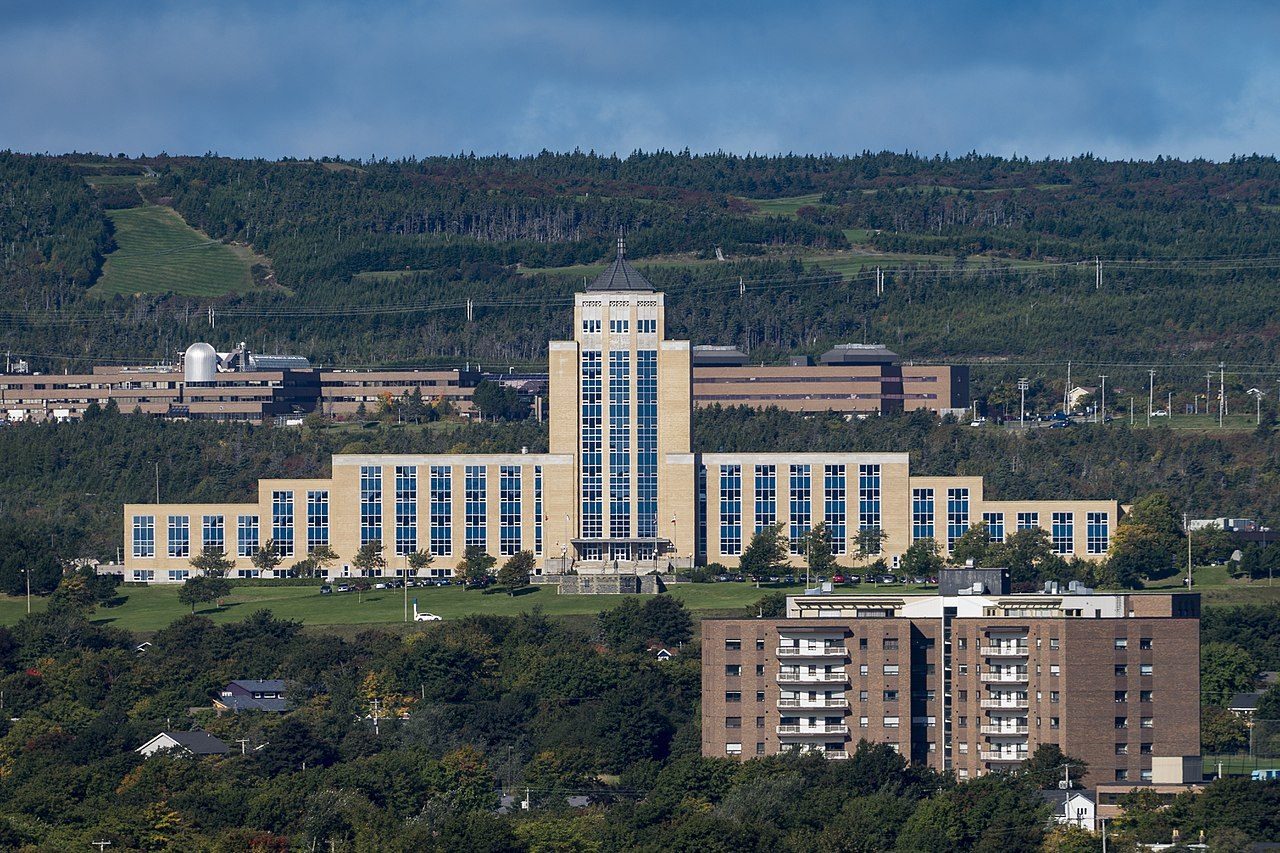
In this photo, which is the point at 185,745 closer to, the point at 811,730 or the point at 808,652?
the point at 811,730

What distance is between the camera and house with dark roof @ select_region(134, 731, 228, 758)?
14238 cm

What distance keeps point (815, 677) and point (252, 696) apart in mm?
33331

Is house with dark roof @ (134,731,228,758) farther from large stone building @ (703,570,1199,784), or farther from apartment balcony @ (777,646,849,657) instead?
apartment balcony @ (777,646,849,657)

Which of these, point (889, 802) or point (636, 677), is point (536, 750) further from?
point (889, 802)

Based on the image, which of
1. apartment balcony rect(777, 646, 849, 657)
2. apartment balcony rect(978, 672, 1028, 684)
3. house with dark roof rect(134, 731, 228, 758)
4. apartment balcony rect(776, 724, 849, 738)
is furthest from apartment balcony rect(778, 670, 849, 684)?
house with dark roof rect(134, 731, 228, 758)

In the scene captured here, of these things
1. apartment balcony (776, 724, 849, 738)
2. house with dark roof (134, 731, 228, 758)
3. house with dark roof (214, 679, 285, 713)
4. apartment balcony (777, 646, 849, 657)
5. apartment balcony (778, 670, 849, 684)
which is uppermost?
apartment balcony (777, 646, 849, 657)

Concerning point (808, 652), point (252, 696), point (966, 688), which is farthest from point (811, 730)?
point (252, 696)

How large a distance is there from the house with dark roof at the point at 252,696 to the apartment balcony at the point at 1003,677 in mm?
35384

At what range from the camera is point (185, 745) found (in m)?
143

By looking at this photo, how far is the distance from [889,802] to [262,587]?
3163 inches

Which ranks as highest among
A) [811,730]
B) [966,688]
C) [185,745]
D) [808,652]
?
[808,652]

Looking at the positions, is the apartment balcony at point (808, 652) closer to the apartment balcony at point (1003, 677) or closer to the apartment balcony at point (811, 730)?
the apartment balcony at point (811, 730)

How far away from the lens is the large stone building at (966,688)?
438 ft

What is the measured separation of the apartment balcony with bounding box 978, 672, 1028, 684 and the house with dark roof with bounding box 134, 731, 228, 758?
109 ft
